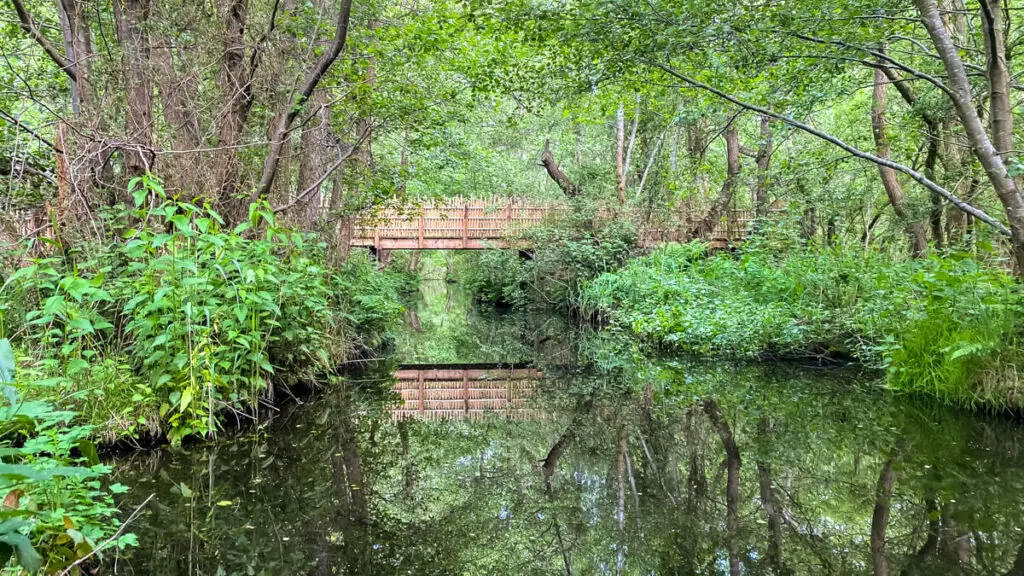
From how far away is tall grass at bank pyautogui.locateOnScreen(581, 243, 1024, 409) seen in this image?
5.04 m

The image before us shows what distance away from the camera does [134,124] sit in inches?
203

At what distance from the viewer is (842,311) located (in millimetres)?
7621

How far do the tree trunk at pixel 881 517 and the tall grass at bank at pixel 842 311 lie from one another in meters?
1.47

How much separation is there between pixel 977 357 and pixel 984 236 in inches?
109

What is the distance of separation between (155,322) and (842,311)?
7.47 metres

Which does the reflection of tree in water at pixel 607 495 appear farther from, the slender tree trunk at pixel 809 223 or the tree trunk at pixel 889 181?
Answer: the slender tree trunk at pixel 809 223

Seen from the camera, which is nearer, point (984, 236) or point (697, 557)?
point (697, 557)

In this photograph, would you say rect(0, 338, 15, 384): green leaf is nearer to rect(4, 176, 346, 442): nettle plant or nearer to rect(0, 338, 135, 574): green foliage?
rect(0, 338, 135, 574): green foliage

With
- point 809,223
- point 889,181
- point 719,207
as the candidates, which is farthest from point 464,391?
point 719,207

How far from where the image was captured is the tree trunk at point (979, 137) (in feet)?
14.8

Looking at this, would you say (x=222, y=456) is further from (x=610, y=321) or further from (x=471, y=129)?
(x=471, y=129)

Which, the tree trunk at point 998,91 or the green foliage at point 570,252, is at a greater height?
the tree trunk at point 998,91

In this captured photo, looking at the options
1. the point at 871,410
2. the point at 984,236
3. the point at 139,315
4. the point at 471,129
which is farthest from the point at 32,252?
the point at 471,129

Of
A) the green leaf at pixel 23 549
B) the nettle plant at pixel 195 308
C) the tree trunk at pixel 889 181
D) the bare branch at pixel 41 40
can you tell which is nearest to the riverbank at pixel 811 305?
the tree trunk at pixel 889 181
